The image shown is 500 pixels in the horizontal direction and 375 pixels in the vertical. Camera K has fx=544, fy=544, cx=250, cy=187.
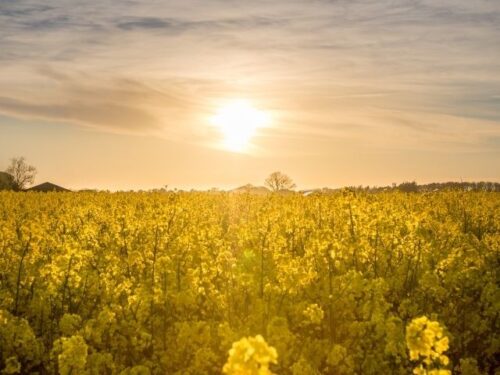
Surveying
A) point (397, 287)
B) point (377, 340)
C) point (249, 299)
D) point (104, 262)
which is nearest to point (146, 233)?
point (104, 262)

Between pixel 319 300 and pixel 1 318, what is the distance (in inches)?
193

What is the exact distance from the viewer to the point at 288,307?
28.6 feet

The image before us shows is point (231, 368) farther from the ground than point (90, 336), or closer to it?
farther from the ground

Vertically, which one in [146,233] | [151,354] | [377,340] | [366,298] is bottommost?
[151,354]

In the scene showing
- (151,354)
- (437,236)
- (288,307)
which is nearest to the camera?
(151,354)

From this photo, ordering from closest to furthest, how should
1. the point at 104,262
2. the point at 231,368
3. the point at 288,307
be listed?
the point at 231,368
the point at 288,307
the point at 104,262

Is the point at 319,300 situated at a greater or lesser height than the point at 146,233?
lesser

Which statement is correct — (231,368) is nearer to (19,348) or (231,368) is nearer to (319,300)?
(19,348)

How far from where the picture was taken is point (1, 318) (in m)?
7.20

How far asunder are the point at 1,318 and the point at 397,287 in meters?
6.52

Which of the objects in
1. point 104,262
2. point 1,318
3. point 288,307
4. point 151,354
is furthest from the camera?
point 104,262

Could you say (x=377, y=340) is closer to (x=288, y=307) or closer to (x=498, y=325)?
(x=288, y=307)

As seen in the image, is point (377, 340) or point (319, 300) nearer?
point (377, 340)

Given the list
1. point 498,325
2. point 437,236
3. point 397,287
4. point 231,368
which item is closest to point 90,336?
point 231,368
